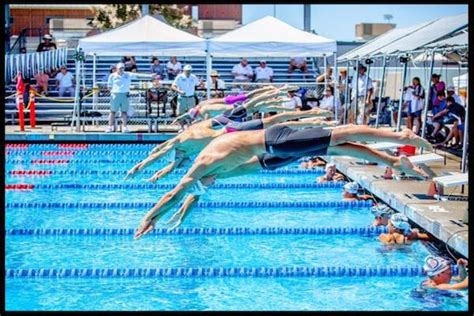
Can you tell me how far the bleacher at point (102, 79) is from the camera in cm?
2005

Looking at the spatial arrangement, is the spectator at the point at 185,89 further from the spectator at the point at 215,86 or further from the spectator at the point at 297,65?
the spectator at the point at 297,65

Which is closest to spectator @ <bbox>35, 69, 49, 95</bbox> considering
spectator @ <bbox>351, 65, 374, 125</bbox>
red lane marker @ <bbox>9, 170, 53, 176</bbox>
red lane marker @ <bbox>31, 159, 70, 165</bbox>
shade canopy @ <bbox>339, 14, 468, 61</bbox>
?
red lane marker @ <bbox>31, 159, 70, 165</bbox>

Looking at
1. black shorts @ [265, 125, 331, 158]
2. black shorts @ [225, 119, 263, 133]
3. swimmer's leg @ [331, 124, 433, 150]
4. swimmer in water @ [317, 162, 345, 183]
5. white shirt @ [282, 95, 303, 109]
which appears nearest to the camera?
swimmer's leg @ [331, 124, 433, 150]

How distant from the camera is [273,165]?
739 centimetres

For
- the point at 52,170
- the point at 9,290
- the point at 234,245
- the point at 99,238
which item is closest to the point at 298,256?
the point at 234,245

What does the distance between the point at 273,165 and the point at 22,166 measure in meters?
8.77

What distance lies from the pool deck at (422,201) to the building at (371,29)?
20.9 metres

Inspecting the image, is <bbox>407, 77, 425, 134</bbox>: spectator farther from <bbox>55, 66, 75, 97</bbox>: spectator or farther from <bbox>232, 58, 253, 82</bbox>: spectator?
<bbox>55, 66, 75, 97</bbox>: spectator

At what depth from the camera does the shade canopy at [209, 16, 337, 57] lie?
59.2 ft

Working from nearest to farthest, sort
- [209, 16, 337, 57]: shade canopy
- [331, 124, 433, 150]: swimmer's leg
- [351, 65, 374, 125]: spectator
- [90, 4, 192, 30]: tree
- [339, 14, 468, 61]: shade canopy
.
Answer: [331, 124, 433, 150]: swimmer's leg, [339, 14, 468, 61]: shade canopy, [351, 65, 374, 125]: spectator, [209, 16, 337, 57]: shade canopy, [90, 4, 192, 30]: tree

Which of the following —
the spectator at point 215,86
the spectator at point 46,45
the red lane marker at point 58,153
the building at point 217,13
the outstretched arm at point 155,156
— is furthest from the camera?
the building at point 217,13

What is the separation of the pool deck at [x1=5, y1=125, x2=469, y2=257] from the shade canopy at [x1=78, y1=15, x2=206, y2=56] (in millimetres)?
1739

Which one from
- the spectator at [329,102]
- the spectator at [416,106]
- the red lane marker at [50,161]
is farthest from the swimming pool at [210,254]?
the spectator at [329,102]
